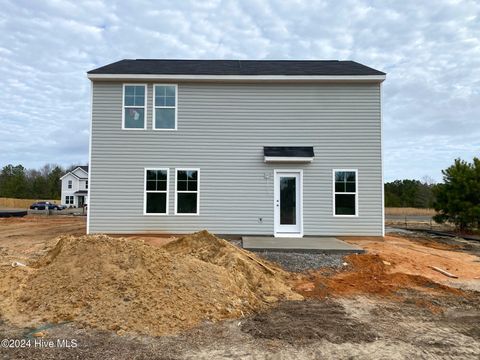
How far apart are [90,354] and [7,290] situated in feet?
9.13

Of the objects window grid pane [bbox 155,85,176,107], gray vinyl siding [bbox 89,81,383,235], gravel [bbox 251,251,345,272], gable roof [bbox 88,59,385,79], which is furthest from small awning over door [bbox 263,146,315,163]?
window grid pane [bbox 155,85,176,107]

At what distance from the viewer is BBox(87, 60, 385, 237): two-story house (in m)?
11.7

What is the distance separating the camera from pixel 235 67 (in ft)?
42.3

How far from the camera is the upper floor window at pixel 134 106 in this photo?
1198cm

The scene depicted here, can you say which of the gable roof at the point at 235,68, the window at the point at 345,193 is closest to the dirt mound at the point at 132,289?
the window at the point at 345,193

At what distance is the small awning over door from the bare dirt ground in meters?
5.05

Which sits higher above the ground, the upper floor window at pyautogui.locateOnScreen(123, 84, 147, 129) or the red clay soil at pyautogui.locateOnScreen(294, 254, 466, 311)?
the upper floor window at pyautogui.locateOnScreen(123, 84, 147, 129)

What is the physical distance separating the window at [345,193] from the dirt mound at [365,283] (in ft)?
11.6

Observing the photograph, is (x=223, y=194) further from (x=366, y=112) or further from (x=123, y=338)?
(x=123, y=338)

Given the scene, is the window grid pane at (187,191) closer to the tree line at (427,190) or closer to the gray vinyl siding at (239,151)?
the gray vinyl siding at (239,151)

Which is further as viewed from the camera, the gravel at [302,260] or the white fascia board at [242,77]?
the white fascia board at [242,77]

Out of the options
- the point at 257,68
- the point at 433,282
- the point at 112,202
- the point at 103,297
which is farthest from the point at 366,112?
the point at 103,297

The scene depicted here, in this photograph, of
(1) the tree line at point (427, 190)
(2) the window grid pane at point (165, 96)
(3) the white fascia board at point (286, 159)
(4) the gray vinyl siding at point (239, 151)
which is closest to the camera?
(3) the white fascia board at point (286, 159)

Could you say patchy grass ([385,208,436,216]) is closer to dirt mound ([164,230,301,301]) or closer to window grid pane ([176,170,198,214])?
window grid pane ([176,170,198,214])
